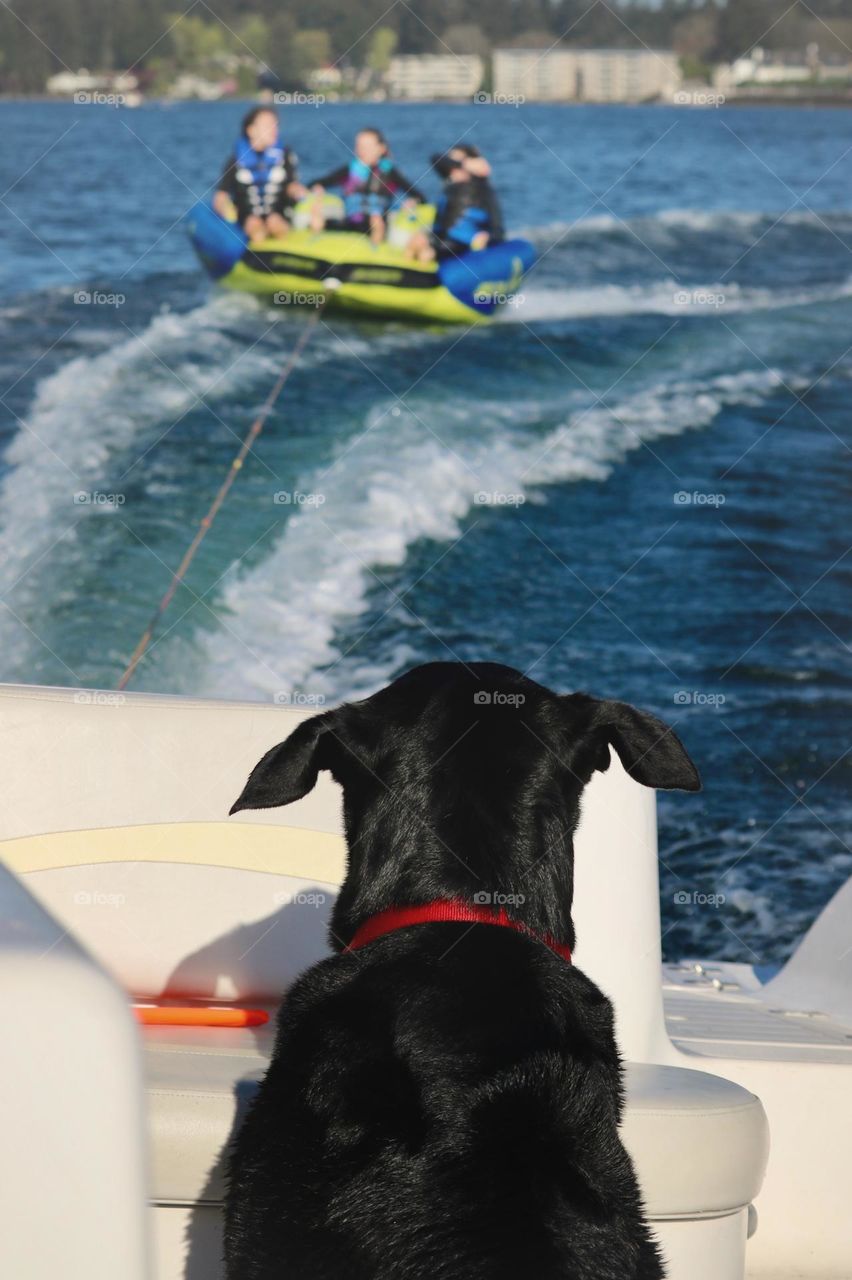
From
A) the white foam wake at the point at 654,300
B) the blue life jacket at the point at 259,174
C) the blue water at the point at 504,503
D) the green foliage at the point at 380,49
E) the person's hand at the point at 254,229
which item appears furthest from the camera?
the green foliage at the point at 380,49

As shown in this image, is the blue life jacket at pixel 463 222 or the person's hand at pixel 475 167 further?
the person's hand at pixel 475 167

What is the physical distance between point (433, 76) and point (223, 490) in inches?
790

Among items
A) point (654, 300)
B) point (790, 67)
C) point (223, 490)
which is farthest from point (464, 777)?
point (790, 67)

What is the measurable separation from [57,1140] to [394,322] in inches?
449

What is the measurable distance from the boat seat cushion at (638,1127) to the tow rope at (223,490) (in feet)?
8.82

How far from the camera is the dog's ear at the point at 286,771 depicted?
1.42 meters

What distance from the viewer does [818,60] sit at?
26562mm

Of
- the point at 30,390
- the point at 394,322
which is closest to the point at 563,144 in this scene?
the point at 394,322

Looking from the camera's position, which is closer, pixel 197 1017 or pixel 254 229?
pixel 197 1017

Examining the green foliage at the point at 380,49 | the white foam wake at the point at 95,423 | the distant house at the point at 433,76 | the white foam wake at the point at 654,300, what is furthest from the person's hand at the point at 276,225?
the green foliage at the point at 380,49

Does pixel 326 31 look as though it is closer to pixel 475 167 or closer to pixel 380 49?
pixel 380 49

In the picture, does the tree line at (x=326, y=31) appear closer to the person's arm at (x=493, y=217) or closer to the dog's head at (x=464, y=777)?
the person's arm at (x=493, y=217)

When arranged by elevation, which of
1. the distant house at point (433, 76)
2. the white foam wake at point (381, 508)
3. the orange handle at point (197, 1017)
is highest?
the orange handle at point (197, 1017)

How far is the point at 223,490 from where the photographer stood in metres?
8.12
